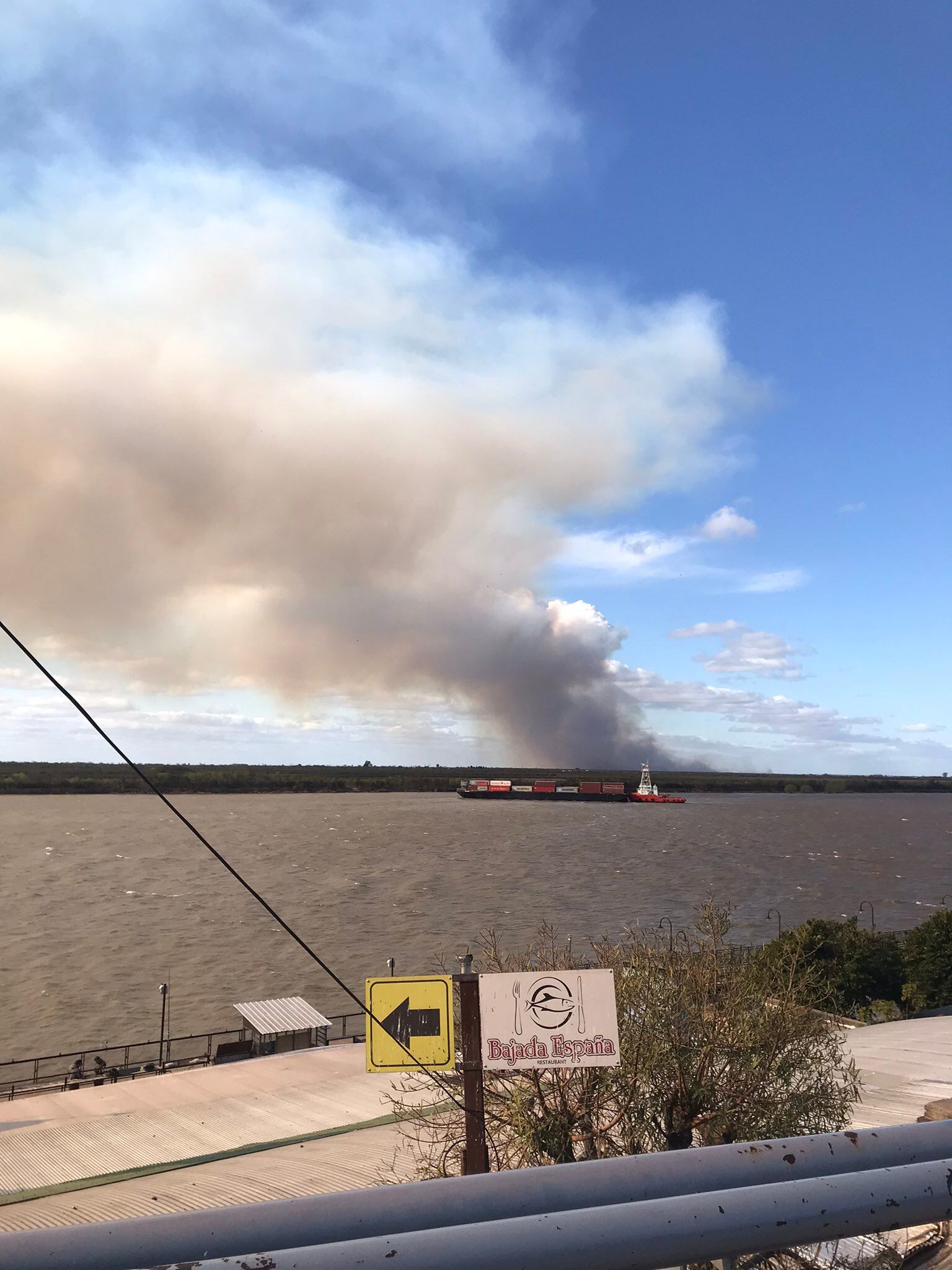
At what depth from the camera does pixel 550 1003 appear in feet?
28.1

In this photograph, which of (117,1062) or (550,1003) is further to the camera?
(117,1062)

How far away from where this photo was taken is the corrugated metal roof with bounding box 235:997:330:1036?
101 feet

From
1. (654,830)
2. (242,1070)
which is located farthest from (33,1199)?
(654,830)

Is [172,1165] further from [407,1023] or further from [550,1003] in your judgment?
[550,1003]

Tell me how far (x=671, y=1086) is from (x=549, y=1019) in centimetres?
417

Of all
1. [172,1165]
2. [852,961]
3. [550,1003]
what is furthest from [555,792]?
[550,1003]

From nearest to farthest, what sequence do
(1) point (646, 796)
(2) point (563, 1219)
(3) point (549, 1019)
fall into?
(2) point (563, 1219)
(3) point (549, 1019)
(1) point (646, 796)

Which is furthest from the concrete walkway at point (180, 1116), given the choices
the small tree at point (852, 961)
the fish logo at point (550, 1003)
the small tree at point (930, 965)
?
the small tree at point (930, 965)

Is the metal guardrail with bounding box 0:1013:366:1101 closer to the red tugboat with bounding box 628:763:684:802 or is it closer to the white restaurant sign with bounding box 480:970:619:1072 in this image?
the white restaurant sign with bounding box 480:970:619:1072

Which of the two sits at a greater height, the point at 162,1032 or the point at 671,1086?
the point at 671,1086

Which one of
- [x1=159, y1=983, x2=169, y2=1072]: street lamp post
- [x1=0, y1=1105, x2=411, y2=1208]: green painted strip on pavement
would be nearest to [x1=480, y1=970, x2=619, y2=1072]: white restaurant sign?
[x1=0, y1=1105, x2=411, y2=1208]: green painted strip on pavement

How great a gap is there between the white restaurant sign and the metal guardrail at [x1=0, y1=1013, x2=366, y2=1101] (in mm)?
22667

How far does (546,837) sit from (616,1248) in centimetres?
10806

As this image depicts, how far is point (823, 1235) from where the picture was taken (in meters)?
1.50
